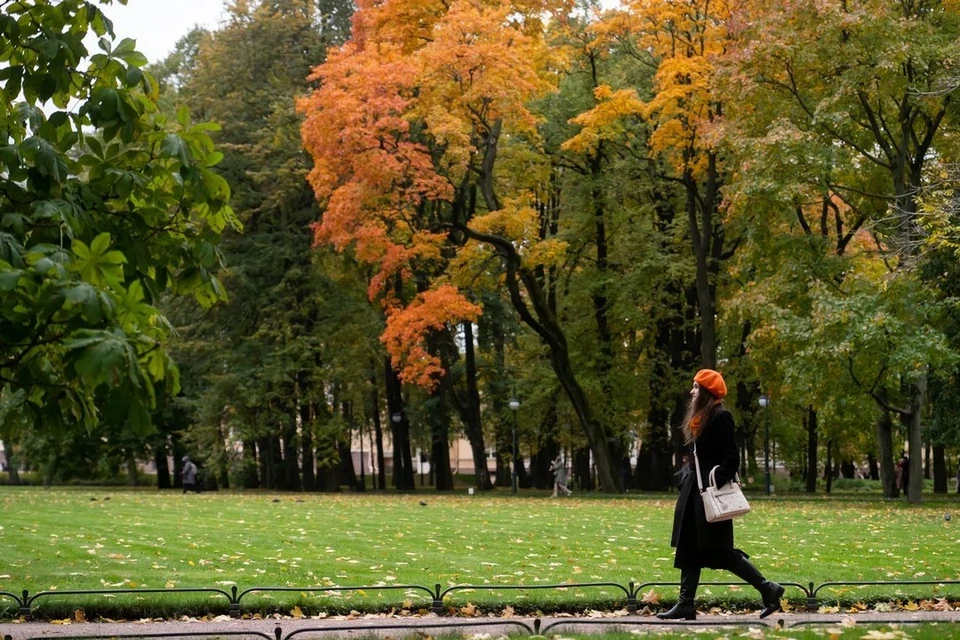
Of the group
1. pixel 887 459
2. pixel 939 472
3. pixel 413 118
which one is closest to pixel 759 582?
pixel 413 118

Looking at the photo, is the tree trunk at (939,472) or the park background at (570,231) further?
the tree trunk at (939,472)

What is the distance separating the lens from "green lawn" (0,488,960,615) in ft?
36.1

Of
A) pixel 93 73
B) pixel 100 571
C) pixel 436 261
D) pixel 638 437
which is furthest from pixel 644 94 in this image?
pixel 93 73

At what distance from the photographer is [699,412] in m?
9.68

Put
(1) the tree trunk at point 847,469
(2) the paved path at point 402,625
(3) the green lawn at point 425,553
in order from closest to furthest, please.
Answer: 1. (2) the paved path at point 402,625
2. (3) the green lawn at point 425,553
3. (1) the tree trunk at point 847,469

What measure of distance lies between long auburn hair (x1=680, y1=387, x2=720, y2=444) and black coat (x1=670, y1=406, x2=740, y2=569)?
5cm

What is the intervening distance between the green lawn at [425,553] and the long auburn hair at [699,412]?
1826 mm

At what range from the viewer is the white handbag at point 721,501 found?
30.3 ft

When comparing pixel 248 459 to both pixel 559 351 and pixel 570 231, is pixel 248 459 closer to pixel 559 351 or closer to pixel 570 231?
pixel 559 351

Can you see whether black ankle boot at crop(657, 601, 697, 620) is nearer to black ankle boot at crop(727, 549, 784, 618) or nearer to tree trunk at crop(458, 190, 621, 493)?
black ankle boot at crop(727, 549, 784, 618)

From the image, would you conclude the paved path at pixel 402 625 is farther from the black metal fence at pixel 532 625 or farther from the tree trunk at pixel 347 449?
the tree trunk at pixel 347 449

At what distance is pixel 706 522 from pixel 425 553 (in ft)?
22.3

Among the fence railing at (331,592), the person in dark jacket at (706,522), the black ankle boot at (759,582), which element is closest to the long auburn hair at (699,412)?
the person in dark jacket at (706,522)

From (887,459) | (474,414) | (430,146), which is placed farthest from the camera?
(474,414)
